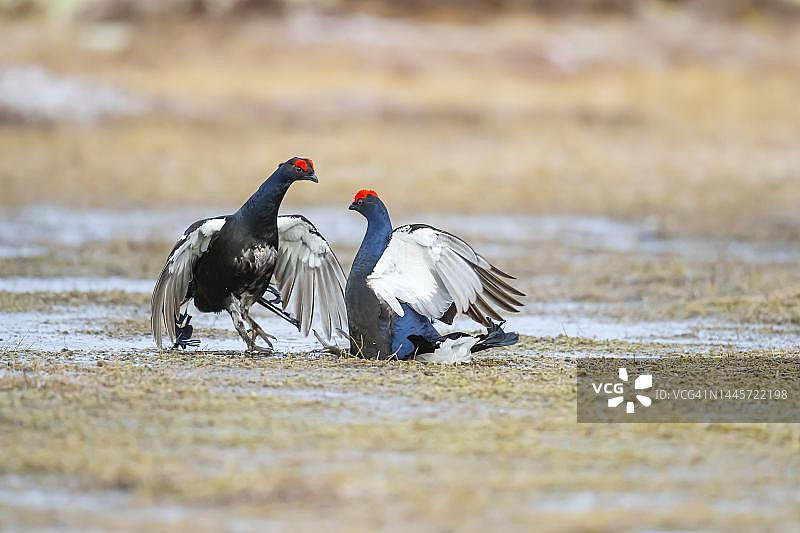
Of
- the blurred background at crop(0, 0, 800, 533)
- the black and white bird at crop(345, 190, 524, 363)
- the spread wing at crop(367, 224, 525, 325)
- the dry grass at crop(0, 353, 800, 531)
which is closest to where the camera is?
the dry grass at crop(0, 353, 800, 531)

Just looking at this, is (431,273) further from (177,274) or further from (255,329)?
(177,274)

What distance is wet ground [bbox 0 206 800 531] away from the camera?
19.1 feet

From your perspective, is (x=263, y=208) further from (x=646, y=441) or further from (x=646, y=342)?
(x=646, y=441)

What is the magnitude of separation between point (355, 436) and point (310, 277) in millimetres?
4036

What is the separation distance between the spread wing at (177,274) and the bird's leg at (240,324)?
0.38 meters

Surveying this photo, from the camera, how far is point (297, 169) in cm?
1033

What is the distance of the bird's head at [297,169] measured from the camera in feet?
33.7

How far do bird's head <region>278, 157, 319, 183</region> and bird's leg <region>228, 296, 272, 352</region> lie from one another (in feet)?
3.39

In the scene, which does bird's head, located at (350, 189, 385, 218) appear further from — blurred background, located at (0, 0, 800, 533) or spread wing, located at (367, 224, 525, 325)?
blurred background, located at (0, 0, 800, 533)

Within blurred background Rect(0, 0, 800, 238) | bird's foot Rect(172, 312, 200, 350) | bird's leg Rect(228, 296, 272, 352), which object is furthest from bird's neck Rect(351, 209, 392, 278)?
blurred background Rect(0, 0, 800, 238)

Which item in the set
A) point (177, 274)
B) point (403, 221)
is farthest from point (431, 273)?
point (403, 221)

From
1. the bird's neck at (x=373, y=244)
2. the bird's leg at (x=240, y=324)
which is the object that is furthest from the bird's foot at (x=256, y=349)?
the bird's neck at (x=373, y=244)

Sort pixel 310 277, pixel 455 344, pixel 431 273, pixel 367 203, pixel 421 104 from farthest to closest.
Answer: pixel 421 104 < pixel 310 277 < pixel 367 203 < pixel 431 273 < pixel 455 344

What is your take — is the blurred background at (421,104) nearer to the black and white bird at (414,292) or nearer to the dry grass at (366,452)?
the black and white bird at (414,292)
